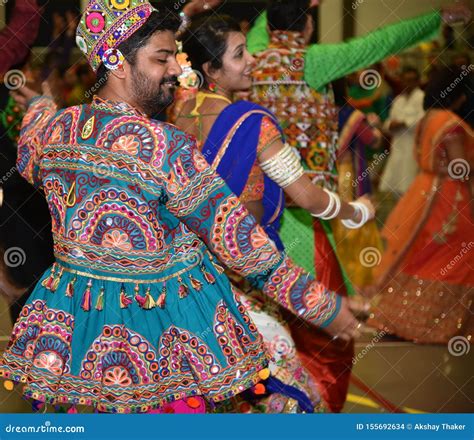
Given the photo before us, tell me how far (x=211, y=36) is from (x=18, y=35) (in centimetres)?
90

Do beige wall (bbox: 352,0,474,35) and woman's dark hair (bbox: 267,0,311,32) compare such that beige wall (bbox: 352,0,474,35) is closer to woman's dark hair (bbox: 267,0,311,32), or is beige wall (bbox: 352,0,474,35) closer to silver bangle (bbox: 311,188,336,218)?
woman's dark hair (bbox: 267,0,311,32)

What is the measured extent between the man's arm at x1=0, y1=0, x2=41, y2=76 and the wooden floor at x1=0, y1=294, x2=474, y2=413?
1.35 meters

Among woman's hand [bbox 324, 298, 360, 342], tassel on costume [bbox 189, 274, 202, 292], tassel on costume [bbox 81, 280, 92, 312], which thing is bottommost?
tassel on costume [bbox 81, 280, 92, 312]

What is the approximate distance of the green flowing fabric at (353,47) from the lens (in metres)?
3.59

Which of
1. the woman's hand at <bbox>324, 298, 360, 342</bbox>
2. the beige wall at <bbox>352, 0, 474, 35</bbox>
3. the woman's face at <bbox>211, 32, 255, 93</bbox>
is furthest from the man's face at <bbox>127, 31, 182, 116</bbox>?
the beige wall at <bbox>352, 0, 474, 35</bbox>

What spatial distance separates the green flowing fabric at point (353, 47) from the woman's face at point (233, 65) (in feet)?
1.91

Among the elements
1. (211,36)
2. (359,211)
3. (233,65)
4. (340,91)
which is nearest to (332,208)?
(359,211)

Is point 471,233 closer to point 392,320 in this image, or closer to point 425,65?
point 392,320

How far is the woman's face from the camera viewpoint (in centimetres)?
301

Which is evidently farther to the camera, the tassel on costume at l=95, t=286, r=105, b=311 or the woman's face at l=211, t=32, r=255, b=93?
the woman's face at l=211, t=32, r=255, b=93

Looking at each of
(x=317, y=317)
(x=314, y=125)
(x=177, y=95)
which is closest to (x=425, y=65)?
(x=314, y=125)

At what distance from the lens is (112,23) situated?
7.10 feet

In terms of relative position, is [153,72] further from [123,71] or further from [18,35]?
[18,35]

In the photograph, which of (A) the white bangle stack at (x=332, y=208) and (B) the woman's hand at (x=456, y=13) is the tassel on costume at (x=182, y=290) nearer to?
(A) the white bangle stack at (x=332, y=208)
